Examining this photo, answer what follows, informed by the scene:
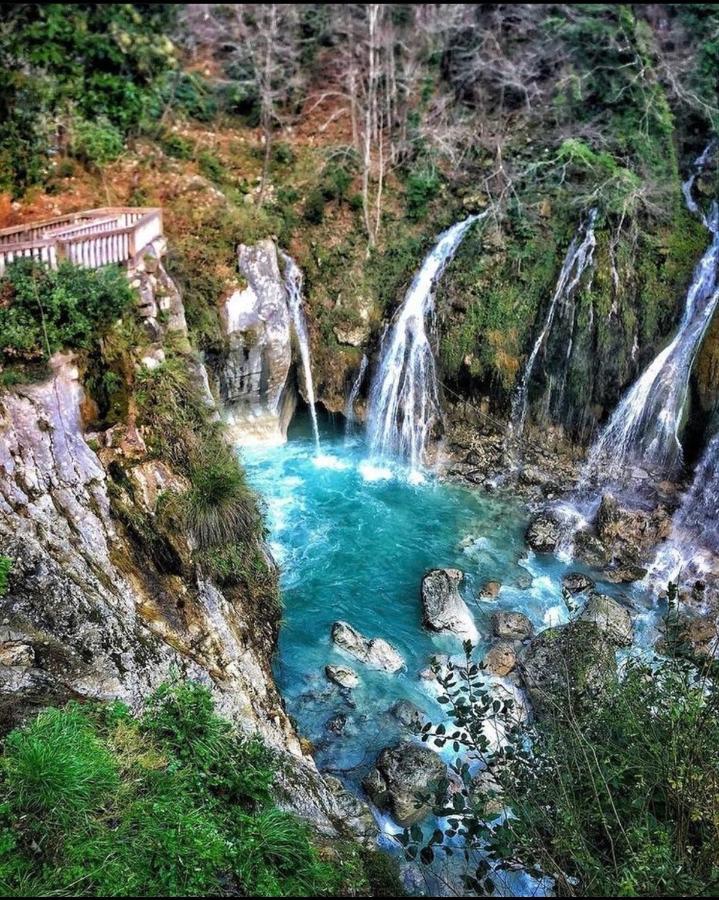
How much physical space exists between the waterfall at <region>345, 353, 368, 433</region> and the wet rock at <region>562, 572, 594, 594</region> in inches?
261

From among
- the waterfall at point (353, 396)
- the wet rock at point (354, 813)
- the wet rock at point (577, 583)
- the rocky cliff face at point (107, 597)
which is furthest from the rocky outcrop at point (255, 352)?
the wet rock at point (354, 813)

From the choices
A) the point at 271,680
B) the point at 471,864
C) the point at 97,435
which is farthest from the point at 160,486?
the point at 471,864

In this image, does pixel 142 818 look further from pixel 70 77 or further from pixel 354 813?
pixel 70 77

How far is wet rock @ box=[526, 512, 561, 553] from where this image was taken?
13.3 meters

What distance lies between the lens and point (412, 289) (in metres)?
16.5

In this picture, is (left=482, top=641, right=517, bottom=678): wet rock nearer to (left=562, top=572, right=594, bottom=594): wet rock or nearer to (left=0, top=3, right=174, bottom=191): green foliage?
(left=562, top=572, right=594, bottom=594): wet rock

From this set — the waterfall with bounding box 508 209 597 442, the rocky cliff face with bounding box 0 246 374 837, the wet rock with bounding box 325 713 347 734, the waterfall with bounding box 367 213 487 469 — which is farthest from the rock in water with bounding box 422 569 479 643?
the waterfall with bounding box 508 209 597 442

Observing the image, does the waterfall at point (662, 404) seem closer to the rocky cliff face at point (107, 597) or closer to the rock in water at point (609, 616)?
the rock in water at point (609, 616)

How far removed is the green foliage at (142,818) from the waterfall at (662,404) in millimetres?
10679

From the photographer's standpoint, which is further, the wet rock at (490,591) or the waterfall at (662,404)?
the waterfall at (662,404)

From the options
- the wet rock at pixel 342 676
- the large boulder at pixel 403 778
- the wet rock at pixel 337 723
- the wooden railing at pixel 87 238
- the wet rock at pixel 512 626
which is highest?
the wooden railing at pixel 87 238

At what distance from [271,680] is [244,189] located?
12.7m

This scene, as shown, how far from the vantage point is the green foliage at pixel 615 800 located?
4.39 meters

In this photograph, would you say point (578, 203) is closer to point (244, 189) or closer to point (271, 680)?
point (244, 189)
